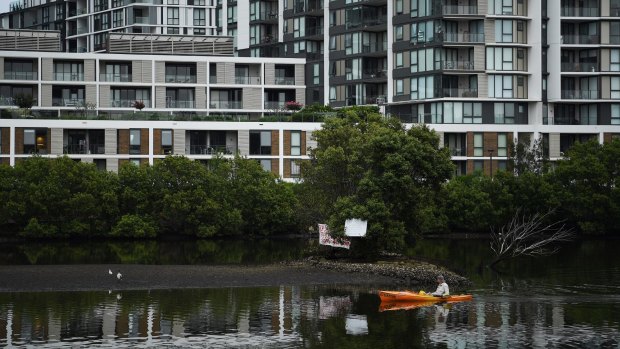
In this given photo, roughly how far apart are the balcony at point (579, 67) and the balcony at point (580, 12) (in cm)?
634

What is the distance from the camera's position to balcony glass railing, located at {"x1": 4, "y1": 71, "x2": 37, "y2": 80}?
153m

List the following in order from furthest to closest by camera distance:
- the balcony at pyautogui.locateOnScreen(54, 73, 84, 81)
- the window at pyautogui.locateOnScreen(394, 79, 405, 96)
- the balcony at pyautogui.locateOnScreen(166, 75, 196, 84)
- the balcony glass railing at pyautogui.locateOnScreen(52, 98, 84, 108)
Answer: the balcony at pyautogui.locateOnScreen(166, 75, 196, 84), the balcony at pyautogui.locateOnScreen(54, 73, 84, 81), the balcony glass railing at pyautogui.locateOnScreen(52, 98, 84, 108), the window at pyautogui.locateOnScreen(394, 79, 405, 96)

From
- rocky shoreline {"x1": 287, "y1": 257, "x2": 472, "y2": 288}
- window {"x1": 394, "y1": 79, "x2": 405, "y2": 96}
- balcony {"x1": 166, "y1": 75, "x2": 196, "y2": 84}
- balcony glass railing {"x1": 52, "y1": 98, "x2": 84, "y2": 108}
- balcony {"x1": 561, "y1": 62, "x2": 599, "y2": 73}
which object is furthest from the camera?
balcony {"x1": 166, "y1": 75, "x2": 196, "y2": 84}

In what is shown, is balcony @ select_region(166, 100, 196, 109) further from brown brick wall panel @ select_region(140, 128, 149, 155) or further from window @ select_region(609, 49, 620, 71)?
window @ select_region(609, 49, 620, 71)

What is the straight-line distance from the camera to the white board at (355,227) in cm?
8519

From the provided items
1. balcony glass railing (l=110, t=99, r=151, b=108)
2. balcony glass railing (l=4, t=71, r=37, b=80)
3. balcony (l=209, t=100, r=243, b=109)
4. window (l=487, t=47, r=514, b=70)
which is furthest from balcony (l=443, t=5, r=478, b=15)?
balcony glass railing (l=4, t=71, r=37, b=80)

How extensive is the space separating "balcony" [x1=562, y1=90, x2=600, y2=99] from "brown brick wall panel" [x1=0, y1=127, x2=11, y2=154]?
230ft

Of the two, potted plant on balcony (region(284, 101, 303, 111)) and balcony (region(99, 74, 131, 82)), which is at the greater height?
balcony (region(99, 74, 131, 82))

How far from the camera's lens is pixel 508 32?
469ft

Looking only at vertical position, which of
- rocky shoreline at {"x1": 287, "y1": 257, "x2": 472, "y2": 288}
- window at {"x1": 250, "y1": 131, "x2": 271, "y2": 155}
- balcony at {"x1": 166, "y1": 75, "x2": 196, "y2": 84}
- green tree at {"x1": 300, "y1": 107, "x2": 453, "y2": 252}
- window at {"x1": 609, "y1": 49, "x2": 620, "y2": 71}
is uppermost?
window at {"x1": 609, "y1": 49, "x2": 620, "y2": 71}

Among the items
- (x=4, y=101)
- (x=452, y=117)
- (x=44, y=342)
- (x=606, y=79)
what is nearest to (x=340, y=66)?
(x=452, y=117)

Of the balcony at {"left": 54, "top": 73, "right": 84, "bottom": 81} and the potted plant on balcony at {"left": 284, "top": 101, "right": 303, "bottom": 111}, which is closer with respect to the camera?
the potted plant on balcony at {"left": 284, "top": 101, "right": 303, "bottom": 111}

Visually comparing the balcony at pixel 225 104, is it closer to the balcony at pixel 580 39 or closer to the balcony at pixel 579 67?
the balcony at pixel 579 67

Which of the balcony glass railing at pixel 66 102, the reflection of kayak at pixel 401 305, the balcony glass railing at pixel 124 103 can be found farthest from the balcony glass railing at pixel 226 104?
the reflection of kayak at pixel 401 305
